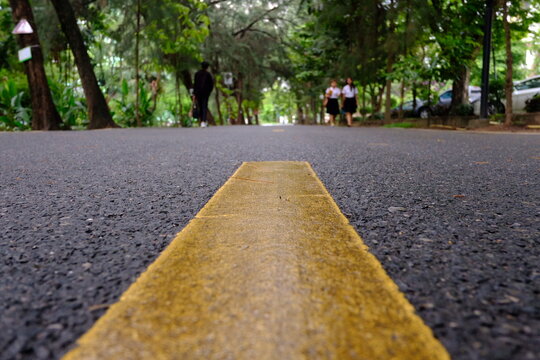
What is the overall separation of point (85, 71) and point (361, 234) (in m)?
12.2

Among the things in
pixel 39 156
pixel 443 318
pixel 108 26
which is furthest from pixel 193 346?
pixel 108 26

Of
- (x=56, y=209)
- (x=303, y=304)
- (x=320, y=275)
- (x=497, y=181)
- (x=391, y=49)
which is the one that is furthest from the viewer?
(x=391, y=49)

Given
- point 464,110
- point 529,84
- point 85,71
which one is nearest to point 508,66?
point 464,110

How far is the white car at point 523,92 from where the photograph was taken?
1298cm

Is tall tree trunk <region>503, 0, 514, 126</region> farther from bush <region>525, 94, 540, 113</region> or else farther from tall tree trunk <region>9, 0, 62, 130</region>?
tall tree trunk <region>9, 0, 62, 130</region>

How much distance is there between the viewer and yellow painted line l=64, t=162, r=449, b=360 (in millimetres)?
668

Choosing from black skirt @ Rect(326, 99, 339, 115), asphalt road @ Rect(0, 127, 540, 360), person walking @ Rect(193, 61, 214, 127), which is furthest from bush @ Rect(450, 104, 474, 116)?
asphalt road @ Rect(0, 127, 540, 360)

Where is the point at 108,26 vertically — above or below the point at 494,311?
above

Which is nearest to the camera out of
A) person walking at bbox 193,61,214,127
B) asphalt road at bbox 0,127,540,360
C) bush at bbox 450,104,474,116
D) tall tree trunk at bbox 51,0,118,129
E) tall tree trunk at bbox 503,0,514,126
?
asphalt road at bbox 0,127,540,360

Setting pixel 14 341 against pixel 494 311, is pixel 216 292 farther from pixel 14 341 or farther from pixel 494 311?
pixel 494 311

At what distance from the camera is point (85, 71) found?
11.9 m

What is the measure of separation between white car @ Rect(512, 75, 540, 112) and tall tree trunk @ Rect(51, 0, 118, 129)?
1209 cm

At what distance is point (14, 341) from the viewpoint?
0.75m

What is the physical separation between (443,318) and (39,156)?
14.0ft
